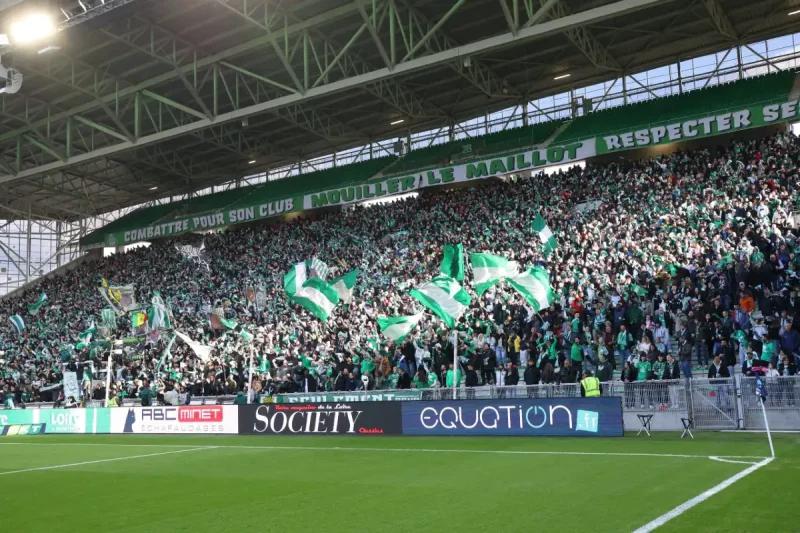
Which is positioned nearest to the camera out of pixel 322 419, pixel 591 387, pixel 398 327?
pixel 591 387

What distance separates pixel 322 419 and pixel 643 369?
30.7ft

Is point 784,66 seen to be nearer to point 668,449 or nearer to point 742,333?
point 742,333

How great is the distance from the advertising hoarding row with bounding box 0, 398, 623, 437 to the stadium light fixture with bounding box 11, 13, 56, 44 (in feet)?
43.8

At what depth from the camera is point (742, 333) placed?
18797mm

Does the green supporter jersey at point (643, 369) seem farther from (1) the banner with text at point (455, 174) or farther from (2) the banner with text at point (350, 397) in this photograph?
(1) the banner with text at point (455, 174)

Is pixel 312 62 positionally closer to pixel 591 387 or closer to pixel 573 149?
pixel 573 149

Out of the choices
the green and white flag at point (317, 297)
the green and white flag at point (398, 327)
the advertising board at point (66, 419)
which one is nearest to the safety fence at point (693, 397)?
the green and white flag at point (398, 327)

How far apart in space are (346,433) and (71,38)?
18.2 m

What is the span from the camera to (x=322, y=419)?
2231 centimetres

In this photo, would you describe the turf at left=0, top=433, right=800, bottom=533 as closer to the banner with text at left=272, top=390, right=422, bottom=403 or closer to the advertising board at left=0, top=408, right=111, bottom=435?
the banner with text at left=272, top=390, right=422, bottom=403

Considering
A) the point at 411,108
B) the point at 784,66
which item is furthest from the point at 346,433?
the point at 784,66

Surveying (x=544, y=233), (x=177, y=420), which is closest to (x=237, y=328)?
(x=177, y=420)

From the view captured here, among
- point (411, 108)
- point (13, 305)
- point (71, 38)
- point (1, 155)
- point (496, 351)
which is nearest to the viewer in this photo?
point (496, 351)

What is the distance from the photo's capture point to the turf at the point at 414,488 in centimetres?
783
